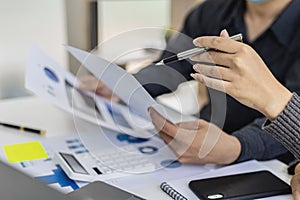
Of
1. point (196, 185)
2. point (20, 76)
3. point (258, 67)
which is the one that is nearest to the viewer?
point (258, 67)

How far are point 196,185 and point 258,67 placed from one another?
231 millimetres

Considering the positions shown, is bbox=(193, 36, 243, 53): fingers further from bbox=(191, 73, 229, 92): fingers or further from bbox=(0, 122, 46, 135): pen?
bbox=(0, 122, 46, 135): pen

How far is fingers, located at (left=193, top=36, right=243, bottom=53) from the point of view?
74 cm

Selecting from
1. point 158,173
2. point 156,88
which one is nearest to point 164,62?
point 156,88

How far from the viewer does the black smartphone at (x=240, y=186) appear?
0.80 m

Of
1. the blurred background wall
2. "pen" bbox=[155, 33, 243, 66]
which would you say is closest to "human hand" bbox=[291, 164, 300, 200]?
"pen" bbox=[155, 33, 243, 66]

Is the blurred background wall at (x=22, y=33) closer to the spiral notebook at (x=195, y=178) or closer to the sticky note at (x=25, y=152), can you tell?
the sticky note at (x=25, y=152)

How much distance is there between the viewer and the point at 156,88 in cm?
97

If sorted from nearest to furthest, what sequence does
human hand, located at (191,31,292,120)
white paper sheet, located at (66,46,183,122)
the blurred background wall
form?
human hand, located at (191,31,292,120), white paper sheet, located at (66,46,183,122), the blurred background wall

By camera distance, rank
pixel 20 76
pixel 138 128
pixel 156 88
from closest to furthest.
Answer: pixel 156 88 < pixel 138 128 < pixel 20 76

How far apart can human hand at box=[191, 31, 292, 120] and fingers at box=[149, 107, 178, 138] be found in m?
0.20

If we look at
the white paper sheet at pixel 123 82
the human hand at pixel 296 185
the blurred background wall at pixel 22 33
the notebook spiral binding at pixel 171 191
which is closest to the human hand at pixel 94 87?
the white paper sheet at pixel 123 82

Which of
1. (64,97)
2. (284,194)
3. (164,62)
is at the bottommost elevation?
(284,194)

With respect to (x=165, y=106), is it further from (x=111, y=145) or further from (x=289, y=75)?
(x=289, y=75)
